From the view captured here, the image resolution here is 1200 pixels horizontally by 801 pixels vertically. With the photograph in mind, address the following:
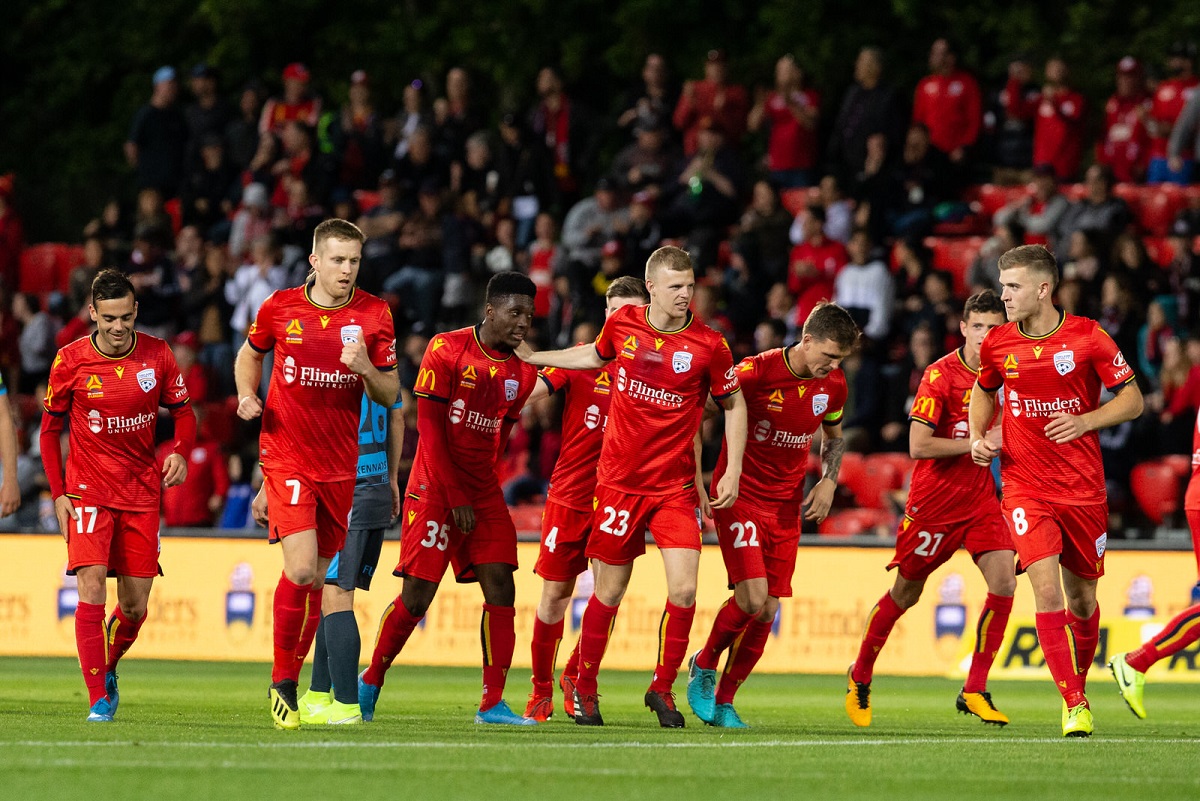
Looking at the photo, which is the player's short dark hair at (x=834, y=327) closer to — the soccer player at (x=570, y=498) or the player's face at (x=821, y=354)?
the player's face at (x=821, y=354)

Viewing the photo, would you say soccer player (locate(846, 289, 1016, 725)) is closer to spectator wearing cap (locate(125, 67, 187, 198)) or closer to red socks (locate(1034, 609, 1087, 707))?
red socks (locate(1034, 609, 1087, 707))

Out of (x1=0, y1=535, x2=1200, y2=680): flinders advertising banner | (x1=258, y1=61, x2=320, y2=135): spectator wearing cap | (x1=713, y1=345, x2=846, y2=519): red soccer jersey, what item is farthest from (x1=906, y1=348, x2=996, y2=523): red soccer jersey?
(x1=258, y1=61, x2=320, y2=135): spectator wearing cap

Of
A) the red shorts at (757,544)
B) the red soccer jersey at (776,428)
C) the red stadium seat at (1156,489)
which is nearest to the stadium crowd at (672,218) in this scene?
the red stadium seat at (1156,489)

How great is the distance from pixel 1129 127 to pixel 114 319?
13.6m

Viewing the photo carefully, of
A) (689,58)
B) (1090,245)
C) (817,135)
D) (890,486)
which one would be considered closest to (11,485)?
(890,486)

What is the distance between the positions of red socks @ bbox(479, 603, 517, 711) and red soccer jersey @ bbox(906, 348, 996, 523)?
275 cm

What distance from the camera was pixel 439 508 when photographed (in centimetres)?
1043

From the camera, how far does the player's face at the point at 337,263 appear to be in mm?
9453

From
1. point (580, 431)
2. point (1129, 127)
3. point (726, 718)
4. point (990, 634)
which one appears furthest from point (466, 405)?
point (1129, 127)

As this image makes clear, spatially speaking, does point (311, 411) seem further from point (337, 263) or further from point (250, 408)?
point (337, 263)

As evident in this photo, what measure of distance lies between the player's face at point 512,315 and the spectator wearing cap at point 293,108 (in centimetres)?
1464

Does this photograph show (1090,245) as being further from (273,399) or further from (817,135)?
(273,399)

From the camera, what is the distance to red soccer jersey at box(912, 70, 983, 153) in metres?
21.0

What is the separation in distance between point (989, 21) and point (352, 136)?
8290 mm
